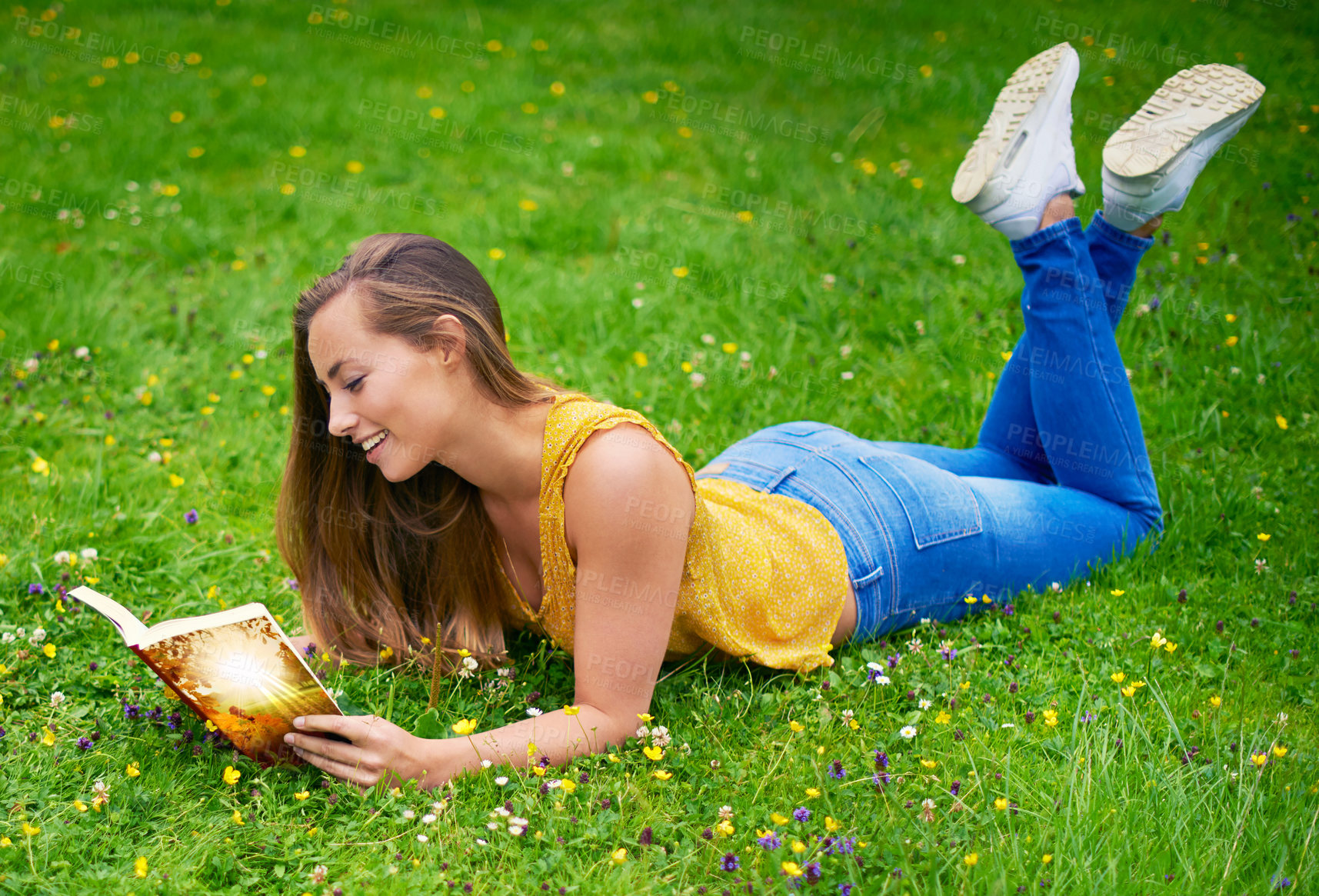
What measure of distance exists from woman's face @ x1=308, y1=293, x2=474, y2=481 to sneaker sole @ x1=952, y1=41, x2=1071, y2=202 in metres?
1.67

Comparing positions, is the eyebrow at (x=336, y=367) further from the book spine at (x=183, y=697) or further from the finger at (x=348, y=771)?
the finger at (x=348, y=771)

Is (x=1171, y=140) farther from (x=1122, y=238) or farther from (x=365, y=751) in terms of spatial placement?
(x=365, y=751)

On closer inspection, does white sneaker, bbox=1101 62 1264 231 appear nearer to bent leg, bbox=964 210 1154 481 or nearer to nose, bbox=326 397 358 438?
bent leg, bbox=964 210 1154 481

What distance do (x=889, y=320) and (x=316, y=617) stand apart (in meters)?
2.97

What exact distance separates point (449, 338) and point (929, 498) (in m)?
1.45

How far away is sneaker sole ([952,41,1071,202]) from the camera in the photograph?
312cm

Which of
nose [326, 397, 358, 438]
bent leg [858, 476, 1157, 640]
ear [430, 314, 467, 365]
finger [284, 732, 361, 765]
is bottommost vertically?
finger [284, 732, 361, 765]

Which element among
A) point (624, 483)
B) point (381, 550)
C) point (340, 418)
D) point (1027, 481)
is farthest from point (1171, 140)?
point (381, 550)

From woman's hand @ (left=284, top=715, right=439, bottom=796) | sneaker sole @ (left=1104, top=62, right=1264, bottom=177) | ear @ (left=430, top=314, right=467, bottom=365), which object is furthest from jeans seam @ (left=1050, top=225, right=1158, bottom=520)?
woman's hand @ (left=284, top=715, right=439, bottom=796)

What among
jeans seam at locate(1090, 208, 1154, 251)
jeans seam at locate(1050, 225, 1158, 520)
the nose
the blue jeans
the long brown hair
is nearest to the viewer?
the nose

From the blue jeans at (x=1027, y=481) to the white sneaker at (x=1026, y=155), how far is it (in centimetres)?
10

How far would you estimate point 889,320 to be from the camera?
4812 millimetres

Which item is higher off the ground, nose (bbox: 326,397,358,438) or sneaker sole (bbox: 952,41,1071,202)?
sneaker sole (bbox: 952,41,1071,202)

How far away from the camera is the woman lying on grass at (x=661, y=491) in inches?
94.7
